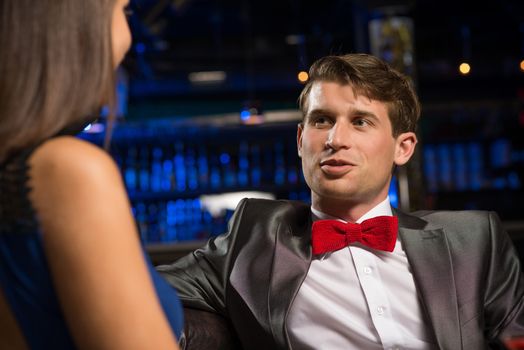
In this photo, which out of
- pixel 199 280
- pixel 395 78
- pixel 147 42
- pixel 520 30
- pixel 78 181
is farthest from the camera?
pixel 520 30

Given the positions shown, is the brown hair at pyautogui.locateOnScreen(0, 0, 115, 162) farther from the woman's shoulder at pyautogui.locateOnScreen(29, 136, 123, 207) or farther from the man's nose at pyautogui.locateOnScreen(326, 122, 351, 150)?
the man's nose at pyautogui.locateOnScreen(326, 122, 351, 150)

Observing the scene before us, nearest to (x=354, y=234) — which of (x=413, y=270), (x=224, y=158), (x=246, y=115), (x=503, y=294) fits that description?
(x=413, y=270)

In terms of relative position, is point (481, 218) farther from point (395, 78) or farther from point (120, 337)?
point (120, 337)

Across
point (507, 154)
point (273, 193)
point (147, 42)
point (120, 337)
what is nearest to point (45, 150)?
point (120, 337)

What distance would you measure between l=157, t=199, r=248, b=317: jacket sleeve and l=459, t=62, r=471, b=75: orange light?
5196mm

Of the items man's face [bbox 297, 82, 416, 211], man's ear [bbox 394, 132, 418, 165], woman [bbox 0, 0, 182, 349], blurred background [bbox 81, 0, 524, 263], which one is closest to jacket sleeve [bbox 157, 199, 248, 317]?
man's face [bbox 297, 82, 416, 211]

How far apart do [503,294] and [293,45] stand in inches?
206

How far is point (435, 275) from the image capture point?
7.27 ft

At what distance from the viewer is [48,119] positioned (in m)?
1.10

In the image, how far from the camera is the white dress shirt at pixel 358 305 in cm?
217

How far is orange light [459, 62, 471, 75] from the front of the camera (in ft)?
22.8

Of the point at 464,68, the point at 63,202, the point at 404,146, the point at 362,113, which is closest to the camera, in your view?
the point at 63,202

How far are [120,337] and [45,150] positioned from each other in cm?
30

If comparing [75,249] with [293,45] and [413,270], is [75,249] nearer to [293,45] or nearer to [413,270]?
[413,270]
